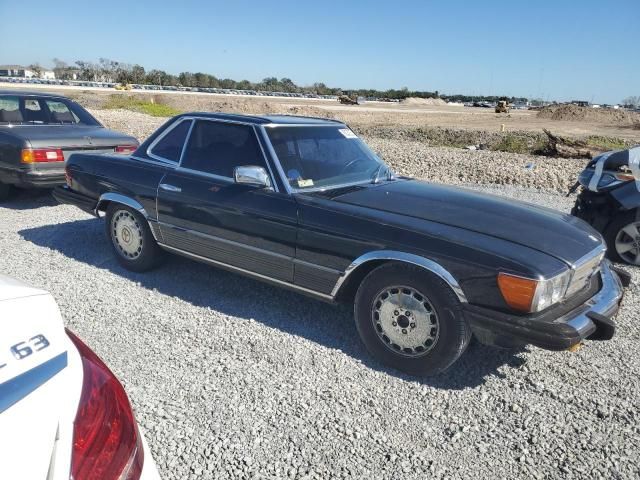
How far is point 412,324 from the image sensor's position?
336 cm

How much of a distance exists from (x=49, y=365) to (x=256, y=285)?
363 cm

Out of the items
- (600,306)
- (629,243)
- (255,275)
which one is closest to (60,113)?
(255,275)

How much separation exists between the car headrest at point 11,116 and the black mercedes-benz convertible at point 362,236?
3365 mm

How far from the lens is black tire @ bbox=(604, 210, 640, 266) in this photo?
5750 millimetres

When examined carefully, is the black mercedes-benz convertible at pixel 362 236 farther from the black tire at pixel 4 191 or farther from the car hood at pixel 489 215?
the black tire at pixel 4 191

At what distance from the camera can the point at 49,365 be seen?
1248 mm

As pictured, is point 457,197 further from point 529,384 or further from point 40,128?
point 40,128

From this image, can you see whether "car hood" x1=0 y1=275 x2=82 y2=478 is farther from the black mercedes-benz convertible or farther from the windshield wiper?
the windshield wiper

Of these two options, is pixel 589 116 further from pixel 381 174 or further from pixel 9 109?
pixel 381 174

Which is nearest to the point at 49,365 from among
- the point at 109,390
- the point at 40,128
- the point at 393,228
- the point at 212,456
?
the point at 109,390

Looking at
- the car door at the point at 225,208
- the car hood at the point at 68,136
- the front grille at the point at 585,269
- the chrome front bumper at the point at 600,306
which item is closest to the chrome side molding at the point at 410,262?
the car door at the point at 225,208

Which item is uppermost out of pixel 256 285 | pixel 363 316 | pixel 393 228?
pixel 393 228

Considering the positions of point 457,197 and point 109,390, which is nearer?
point 109,390

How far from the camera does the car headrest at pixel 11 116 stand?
749cm
